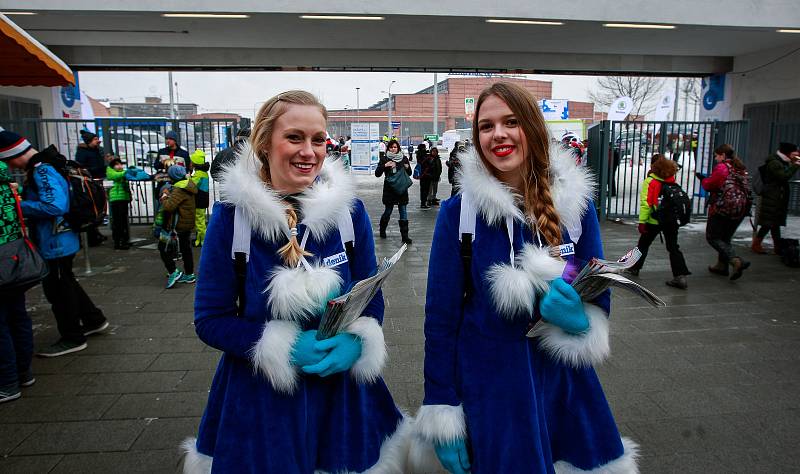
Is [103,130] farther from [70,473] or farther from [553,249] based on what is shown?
[553,249]

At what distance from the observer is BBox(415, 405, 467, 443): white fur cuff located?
1.82m

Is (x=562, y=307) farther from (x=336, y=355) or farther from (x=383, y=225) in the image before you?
(x=383, y=225)

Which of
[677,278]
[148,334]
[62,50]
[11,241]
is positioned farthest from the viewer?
[62,50]

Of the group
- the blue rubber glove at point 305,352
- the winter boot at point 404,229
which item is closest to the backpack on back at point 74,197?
the blue rubber glove at point 305,352

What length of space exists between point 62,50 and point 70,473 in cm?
1405

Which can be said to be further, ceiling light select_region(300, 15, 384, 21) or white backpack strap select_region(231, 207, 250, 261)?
ceiling light select_region(300, 15, 384, 21)

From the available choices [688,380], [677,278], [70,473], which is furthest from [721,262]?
[70,473]

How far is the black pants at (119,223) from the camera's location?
933 centimetres

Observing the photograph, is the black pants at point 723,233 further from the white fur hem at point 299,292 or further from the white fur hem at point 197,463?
the white fur hem at point 197,463

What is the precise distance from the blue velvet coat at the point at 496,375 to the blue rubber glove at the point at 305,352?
396mm

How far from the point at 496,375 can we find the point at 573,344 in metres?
0.29

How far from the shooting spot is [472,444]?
186 cm

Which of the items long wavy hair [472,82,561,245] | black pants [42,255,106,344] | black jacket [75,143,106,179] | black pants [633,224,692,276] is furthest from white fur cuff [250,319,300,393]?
black jacket [75,143,106,179]

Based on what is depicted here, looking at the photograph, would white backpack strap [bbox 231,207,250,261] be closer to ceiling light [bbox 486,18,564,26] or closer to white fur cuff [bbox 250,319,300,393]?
white fur cuff [bbox 250,319,300,393]
